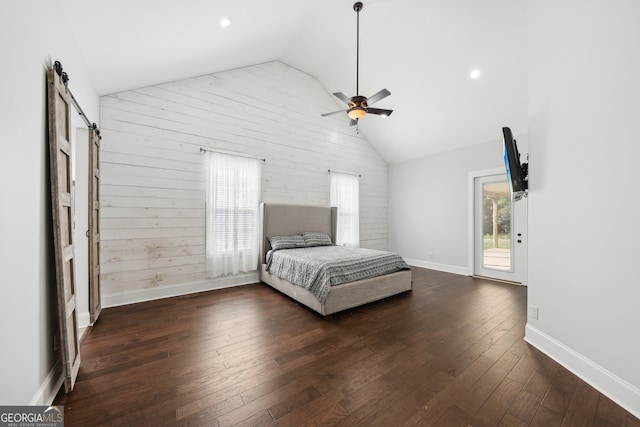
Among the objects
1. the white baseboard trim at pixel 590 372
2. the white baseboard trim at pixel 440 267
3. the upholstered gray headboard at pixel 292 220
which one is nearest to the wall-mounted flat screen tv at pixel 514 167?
the white baseboard trim at pixel 590 372

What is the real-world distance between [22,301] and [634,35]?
13.1ft

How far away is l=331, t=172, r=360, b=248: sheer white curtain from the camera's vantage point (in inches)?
219

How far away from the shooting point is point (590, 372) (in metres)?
1.75

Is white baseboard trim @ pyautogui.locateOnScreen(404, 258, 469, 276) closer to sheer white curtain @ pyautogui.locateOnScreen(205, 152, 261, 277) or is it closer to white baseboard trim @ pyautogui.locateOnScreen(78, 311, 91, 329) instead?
sheer white curtain @ pyautogui.locateOnScreen(205, 152, 261, 277)

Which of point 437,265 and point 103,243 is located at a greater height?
point 103,243

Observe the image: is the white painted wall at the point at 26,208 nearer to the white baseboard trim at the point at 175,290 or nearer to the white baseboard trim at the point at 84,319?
the white baseboard trim at the point at 84,319

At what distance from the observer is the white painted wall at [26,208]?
1182 millimetres

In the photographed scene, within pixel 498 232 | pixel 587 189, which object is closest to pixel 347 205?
pixel 498 232

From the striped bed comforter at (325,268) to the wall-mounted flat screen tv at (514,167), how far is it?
1817 mm

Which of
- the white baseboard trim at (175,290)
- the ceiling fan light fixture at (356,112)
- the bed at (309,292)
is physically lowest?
the white baseboard trim at (175,290)

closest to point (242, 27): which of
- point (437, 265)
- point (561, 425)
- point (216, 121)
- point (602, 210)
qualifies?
point (216, 121)

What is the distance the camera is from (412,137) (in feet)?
18.1

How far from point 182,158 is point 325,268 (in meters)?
2.77

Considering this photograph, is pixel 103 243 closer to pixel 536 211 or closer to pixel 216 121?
pixel 216 121
